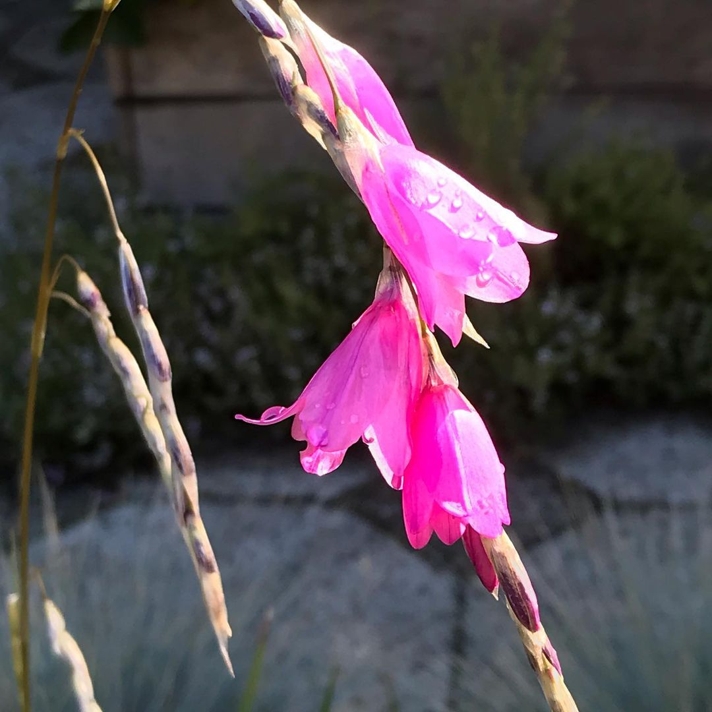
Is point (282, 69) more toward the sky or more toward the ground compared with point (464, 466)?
more toward the sky

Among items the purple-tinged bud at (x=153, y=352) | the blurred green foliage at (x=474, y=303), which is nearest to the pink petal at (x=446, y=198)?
the purple-tinged bud at (x=153, y=352)

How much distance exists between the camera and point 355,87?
0.36 m

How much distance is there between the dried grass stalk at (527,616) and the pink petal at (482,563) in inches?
0.6

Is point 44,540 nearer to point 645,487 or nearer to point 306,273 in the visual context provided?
point 306,273

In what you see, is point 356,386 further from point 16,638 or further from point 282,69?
point 16,638

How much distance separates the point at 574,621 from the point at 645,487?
2.54 feet

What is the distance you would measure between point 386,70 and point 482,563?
2.30 metres

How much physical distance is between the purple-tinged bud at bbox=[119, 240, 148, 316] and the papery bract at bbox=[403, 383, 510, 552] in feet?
0.67

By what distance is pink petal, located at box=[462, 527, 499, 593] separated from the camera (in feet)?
1.14

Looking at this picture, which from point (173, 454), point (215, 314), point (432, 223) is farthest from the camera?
point (215, 314)

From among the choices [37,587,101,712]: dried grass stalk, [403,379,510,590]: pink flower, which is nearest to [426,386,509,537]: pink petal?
[403,379,510,590]: pink flower

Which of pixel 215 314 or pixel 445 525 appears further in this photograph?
pixel 215 314

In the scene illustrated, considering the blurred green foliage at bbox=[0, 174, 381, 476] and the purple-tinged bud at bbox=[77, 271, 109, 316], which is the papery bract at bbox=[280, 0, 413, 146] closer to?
the purple-tinged bud at bbox=[77, 271, 109, 316]

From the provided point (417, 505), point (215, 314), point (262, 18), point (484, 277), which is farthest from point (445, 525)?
point (215, 314)
